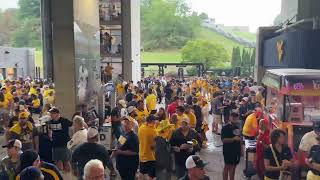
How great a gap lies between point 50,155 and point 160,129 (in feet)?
8.57

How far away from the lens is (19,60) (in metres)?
45.6

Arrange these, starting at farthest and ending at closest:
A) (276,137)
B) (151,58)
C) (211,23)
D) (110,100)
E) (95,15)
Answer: (211,23), (151,58), (110,100), (95,15), (276,137)

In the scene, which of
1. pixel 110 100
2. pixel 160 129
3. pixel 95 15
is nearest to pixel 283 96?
pixel 160 129

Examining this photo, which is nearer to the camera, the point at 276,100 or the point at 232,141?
the point at 232,141

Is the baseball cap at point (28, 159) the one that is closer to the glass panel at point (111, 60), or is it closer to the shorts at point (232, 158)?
the shorts at point (232, 158)

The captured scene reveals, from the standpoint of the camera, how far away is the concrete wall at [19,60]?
4122 cm

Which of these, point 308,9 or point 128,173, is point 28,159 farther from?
point 308,9

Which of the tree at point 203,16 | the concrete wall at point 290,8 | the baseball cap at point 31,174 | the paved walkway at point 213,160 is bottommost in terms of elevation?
the paved walkway at point 213,160

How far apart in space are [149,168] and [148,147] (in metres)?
0.47

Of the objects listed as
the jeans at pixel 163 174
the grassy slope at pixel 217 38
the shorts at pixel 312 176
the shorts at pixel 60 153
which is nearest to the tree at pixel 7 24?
the grassy slope at pixel 217 38

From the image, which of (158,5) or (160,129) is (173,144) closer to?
(160,129)

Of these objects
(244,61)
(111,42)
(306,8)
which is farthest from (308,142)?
(244,61)

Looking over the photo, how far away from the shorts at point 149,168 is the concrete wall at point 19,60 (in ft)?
111

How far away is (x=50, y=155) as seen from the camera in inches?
406
